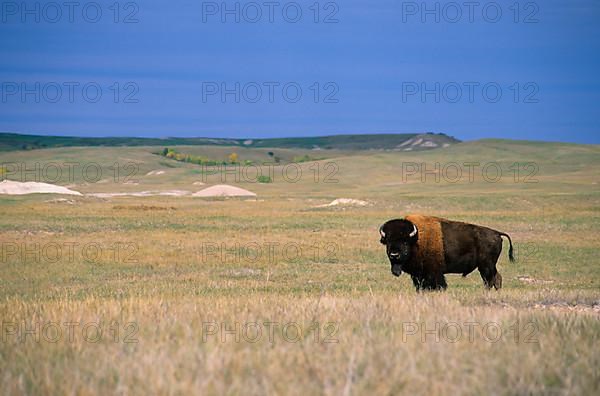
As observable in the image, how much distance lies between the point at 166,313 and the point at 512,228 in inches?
1072

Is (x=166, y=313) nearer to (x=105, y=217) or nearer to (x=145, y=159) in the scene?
(x=105, y=217)

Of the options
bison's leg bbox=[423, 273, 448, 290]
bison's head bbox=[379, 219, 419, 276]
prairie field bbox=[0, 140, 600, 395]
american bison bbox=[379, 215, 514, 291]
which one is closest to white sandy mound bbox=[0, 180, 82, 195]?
prairie field bbox=[0, 140, 600, 395]

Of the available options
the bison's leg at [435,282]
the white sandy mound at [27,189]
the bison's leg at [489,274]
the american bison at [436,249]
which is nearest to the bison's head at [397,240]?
the american bison at [436,249]

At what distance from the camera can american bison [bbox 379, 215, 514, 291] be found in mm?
14055

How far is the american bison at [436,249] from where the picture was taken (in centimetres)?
1405

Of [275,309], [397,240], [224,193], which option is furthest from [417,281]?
[224,193]

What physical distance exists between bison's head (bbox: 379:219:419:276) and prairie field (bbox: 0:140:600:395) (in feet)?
2.00

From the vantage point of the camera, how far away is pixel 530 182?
252 ft

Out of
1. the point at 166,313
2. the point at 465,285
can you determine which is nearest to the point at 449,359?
the point at 166,313

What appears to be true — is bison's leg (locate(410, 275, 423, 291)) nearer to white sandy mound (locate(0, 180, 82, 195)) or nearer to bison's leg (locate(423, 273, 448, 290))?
bison's leg (locate(423, 273, 448, 290))

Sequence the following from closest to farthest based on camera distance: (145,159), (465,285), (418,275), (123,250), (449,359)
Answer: (449,359), (418,275), (465,285), (123,250), (145,159)

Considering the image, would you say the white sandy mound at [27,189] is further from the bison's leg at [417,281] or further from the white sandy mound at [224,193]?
the bison's leg at [417,281]

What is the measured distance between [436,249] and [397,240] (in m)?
1.09

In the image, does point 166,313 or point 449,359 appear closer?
point 449,359
